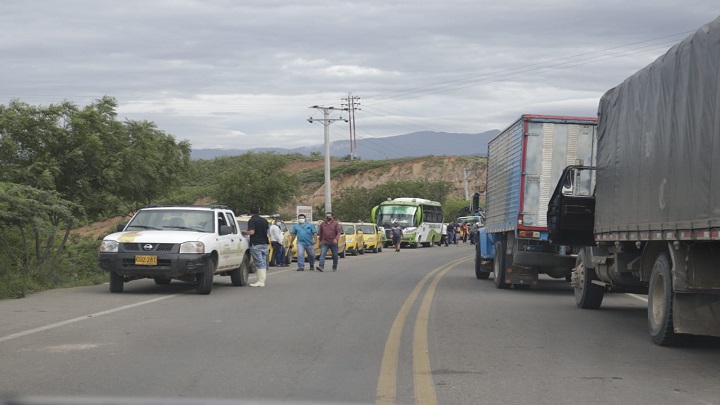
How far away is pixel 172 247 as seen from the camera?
16.5 meters

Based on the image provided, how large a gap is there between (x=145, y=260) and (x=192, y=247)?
85cm

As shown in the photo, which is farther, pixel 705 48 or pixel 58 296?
pixel 58 296

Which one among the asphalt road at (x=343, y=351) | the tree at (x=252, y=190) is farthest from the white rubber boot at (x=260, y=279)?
the tree at (x=252, y=190)

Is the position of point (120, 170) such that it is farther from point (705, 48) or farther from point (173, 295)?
point (705, 48)

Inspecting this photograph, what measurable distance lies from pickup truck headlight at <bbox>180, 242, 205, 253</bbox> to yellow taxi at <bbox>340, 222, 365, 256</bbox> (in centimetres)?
2496

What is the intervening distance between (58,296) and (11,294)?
0.81m

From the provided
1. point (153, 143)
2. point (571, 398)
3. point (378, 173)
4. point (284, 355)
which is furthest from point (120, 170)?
point (378, 173)

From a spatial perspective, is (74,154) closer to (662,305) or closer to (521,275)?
(521,275)

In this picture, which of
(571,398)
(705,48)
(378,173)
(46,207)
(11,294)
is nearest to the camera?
(571,398)

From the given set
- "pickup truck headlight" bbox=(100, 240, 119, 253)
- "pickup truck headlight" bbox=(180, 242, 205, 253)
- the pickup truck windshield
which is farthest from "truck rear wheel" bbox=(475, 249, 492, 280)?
"pickup truck headlight" bbox=(100, 240, 119, 253)

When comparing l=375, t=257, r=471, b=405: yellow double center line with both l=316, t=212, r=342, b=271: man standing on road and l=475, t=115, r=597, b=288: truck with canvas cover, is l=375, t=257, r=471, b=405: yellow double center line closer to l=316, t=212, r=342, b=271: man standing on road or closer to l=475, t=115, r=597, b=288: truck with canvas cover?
l=475, t=115, r=597, b=288: truck with canvas cover

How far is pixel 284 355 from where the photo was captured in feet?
31.2

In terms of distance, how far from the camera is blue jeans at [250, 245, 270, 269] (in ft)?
65.1

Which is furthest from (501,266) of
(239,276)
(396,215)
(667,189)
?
(396,215)
